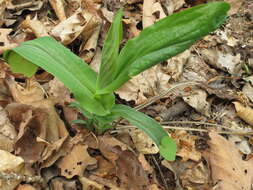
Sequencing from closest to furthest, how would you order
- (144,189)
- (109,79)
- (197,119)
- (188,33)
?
(188,33) < (109,79) < (144,189) < (197,119)

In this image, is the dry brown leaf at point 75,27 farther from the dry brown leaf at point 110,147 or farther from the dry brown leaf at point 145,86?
the dry brown leaf at point 110,147

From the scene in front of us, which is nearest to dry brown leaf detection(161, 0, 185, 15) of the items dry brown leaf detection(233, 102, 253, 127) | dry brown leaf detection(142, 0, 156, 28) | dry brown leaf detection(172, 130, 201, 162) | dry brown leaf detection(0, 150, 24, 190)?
dry brown leaf detection(142, 0, 156, 28)

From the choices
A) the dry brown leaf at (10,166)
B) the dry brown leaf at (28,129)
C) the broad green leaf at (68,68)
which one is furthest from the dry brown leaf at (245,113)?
the dry brown leaf at (10,166)

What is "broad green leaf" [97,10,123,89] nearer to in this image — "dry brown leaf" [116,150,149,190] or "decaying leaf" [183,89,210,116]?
"dry brown leaf" [116,150,149,190]

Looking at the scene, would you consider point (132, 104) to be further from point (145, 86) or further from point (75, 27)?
point (75, 27)

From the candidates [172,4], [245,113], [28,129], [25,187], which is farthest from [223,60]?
[25,187]

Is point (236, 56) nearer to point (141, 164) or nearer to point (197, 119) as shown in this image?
point (197, 119)

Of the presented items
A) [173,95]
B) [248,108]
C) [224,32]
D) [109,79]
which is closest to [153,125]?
[109,79]

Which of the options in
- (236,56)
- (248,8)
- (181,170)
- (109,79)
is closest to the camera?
(109,79)
